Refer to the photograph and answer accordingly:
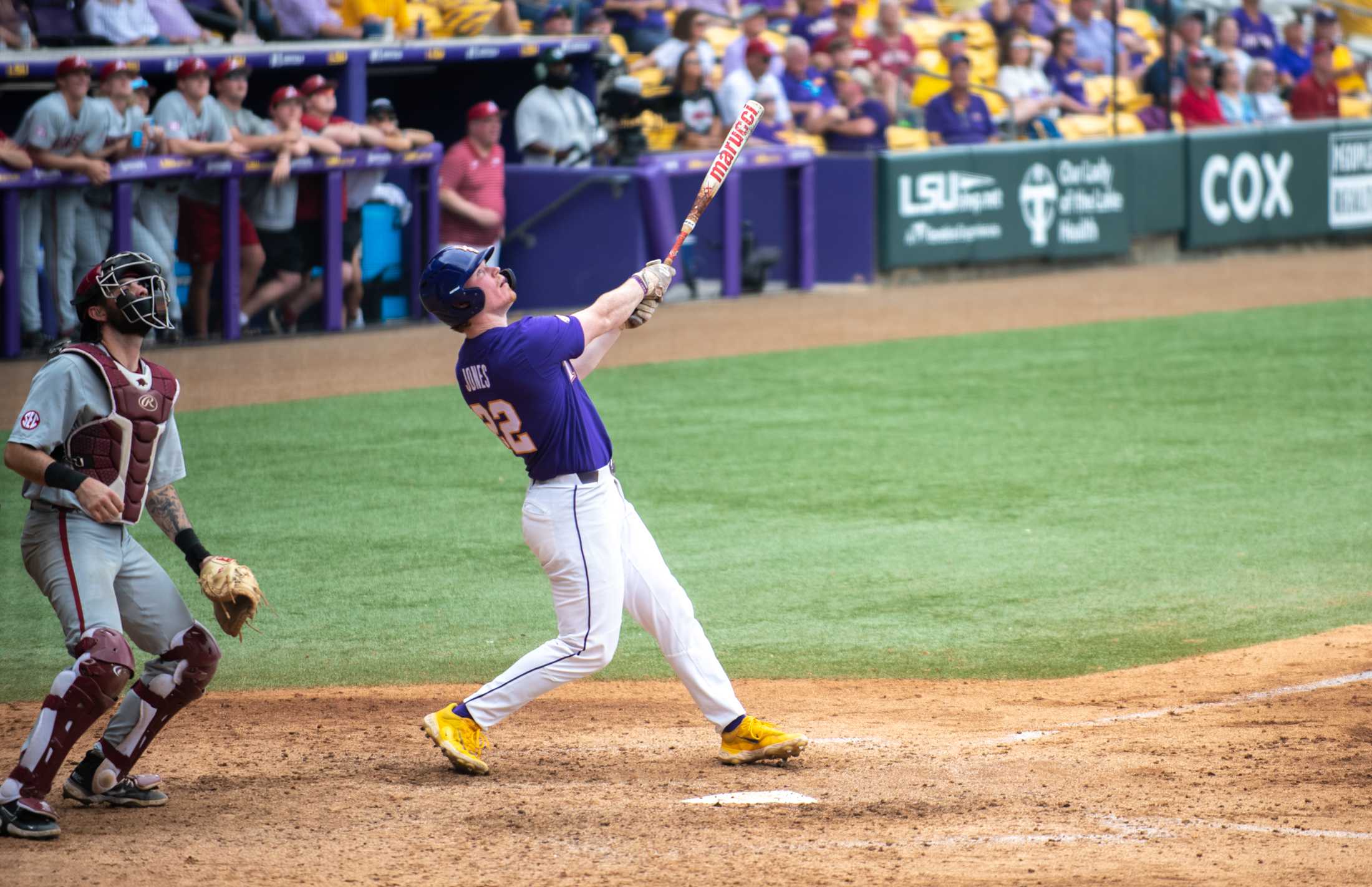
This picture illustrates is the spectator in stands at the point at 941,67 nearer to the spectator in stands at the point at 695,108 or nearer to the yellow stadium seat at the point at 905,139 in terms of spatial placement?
the yellow stadium seat at the point at 905,139

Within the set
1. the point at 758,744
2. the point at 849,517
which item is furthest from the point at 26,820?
the point at 849,517

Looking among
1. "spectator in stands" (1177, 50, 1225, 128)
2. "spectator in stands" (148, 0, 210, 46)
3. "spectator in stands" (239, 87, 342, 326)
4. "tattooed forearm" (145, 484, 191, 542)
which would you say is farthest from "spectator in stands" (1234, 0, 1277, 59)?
"tattooed forearm" (145, 484, 191, 542)

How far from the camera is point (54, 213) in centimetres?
1279

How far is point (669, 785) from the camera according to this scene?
529 centimetres

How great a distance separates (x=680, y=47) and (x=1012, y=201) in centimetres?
369

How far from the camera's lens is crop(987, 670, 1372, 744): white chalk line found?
5.77 metres

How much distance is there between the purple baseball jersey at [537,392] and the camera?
17.0 ft

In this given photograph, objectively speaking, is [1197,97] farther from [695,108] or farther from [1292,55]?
[695,108]

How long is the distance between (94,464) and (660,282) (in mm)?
1675

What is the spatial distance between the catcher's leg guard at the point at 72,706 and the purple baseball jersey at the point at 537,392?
1.20m

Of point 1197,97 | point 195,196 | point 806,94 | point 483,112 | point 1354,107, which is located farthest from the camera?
point 1354,107

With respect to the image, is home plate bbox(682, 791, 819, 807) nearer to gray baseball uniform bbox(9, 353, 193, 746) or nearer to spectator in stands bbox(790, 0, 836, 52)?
gray baseball uniform bbox(9, 353, 193, 746)

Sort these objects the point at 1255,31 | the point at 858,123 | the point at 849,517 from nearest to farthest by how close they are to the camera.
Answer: the point at 849,517
the point at 858,123
the point at 1255,31

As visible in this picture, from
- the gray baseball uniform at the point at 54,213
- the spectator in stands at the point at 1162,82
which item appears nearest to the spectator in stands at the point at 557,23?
the gray baseball uniform at the point at 54,213
